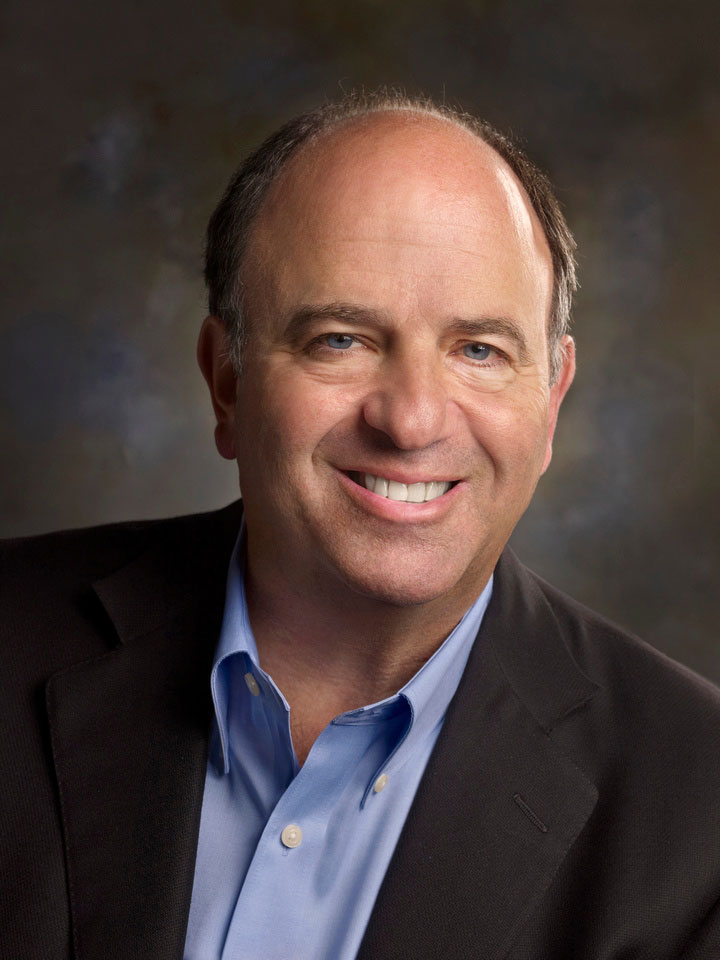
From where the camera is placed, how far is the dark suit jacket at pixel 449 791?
8.34ft

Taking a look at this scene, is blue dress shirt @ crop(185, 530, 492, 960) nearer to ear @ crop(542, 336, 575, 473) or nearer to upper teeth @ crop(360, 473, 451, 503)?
upper teeth @ crop(360, 473, 451, 503)

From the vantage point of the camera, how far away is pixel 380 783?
107 inches

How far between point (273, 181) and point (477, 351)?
0.72m

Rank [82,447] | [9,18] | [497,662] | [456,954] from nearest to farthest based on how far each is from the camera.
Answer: [456,954], [497,662], [9,18], [82,447]

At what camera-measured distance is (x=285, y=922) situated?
2.60 m

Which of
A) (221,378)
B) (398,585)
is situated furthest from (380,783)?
(221,378)

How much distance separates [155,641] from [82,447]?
2.44m

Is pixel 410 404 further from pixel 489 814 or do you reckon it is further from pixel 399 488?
pixel 489 814

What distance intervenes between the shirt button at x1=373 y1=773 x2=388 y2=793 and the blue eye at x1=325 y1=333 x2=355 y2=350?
1.04 metres

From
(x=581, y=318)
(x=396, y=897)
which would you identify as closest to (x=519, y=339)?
(x=396, y=897)

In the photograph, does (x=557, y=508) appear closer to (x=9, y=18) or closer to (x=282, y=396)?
(x=282, y=396)

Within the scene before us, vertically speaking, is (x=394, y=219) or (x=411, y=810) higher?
(x=394, y=219)

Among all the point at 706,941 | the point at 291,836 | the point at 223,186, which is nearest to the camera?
the point at 706,941

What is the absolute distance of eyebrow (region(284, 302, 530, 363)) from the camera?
104 inches
